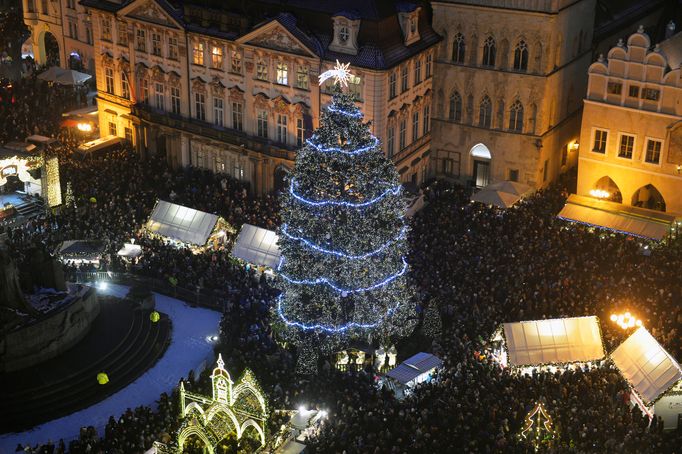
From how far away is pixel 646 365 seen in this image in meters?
49.1

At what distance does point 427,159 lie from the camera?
2923 inches

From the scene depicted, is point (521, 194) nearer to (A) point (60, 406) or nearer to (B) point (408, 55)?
(B) point (408, 55)

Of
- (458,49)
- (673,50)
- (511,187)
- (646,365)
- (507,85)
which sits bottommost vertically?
(511,187)

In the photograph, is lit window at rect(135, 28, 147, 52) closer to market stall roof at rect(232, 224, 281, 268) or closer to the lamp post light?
market stall roof at rect(232, 224, 281, 268)

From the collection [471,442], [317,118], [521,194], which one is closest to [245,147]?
[317,118]

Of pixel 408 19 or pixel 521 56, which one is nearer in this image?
pixel 408 19

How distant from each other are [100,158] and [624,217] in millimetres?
36621

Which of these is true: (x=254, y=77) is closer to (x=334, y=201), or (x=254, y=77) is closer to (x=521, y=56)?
(x=521, y=56)

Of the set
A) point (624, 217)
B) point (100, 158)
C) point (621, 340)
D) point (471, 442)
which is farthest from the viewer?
point (100, 158)

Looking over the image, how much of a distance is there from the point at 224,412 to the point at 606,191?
113 ft

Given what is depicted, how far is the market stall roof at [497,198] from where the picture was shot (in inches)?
2643

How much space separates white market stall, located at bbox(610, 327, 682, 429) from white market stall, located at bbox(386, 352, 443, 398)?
8.89 metres

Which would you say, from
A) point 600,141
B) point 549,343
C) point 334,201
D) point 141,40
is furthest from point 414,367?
point 141,40

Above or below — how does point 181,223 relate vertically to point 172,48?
below
